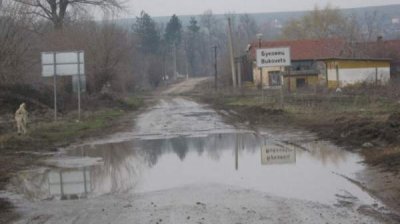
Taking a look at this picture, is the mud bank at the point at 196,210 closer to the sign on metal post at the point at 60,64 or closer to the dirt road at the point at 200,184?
the dirt road at the point at 200,184

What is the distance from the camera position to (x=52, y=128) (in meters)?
26.0

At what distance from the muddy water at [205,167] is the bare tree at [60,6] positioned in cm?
3619

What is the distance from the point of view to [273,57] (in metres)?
39.1

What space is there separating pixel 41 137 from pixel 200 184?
11.6 m

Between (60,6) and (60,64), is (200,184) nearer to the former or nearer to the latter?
(60,64)

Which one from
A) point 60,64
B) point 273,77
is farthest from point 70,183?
point 273,77

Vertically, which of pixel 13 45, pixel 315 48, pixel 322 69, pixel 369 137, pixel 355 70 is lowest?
pixel 369 137

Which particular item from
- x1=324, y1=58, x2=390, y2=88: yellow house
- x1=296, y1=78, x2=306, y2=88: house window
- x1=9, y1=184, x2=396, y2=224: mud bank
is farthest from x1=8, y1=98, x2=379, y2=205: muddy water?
x1=296, y1=78, x2=306, y2=88: house window

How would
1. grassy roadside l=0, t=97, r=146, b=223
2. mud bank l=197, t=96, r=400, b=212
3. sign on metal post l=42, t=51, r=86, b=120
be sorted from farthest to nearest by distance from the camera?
sign on metal post l=42, t=51, r=86, b=120, grassy roadside l=0, t=97, r=146, b=223, mud bank l=197, t=96, r=400, b=212

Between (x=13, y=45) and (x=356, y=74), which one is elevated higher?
(x=13, y=45)

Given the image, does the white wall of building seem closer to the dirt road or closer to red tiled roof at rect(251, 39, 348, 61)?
red tiled roof at rect(251, 39, 348, 61)

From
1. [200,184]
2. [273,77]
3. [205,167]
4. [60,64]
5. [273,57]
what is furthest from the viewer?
[273,77]

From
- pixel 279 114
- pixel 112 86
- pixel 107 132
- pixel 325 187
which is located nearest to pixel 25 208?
pixel 325 187

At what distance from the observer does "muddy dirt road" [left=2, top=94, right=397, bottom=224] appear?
9.58m
